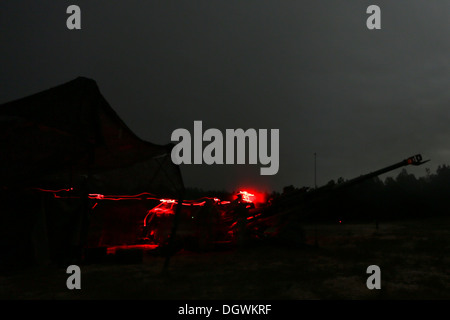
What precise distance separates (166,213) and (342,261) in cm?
846

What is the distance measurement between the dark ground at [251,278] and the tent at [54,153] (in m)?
1.41

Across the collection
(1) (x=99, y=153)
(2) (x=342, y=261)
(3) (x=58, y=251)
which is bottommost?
(2) (x=342, y=261)

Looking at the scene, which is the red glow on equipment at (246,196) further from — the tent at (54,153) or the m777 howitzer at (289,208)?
the tent at (54,153)

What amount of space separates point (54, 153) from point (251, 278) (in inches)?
246

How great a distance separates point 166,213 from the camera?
53.5 ft

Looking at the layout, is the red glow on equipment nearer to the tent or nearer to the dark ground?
the dark ground

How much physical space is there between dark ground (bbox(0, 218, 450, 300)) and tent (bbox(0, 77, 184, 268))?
55.6 inches

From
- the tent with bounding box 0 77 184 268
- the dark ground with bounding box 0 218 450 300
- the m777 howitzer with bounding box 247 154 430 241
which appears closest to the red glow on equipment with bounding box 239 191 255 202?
the m777 howitzer with bounding box 247 154 430 241

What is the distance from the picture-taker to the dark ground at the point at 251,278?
7340 millimetres

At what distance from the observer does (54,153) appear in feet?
27.5

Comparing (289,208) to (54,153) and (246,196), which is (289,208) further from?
(54,153)

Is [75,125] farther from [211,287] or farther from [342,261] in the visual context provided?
[342,261]

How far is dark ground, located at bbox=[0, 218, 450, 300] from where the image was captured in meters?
7.34
